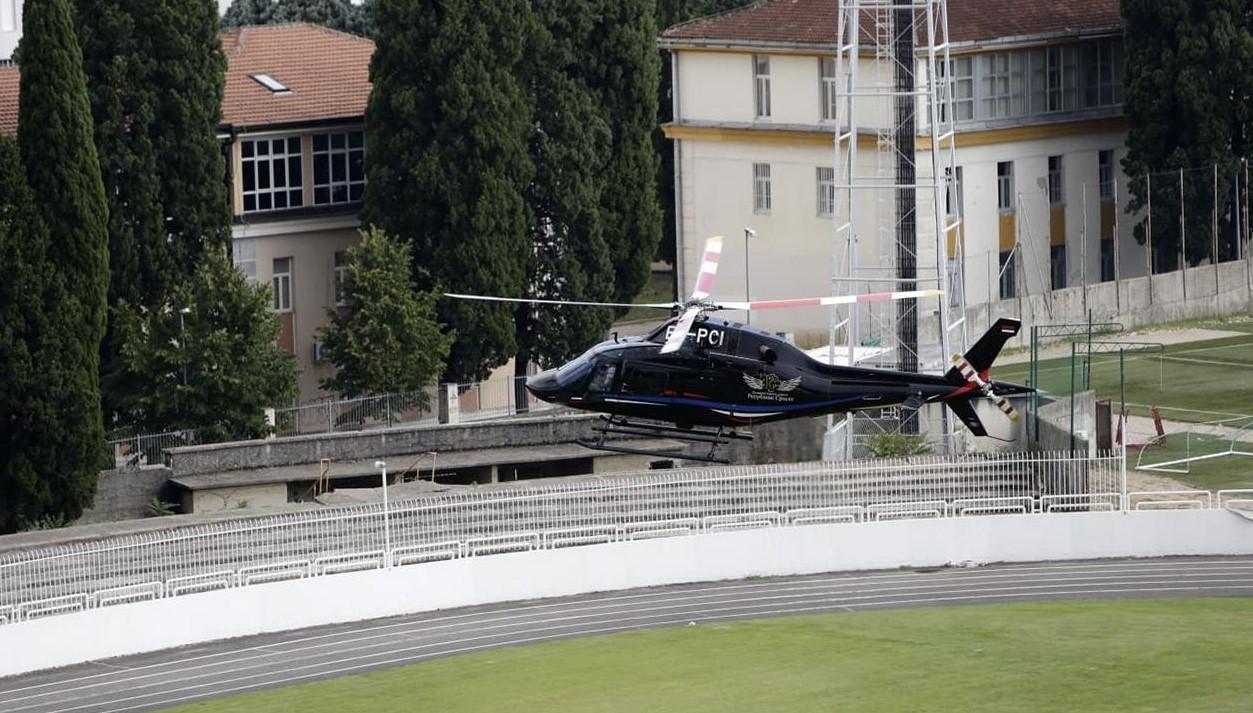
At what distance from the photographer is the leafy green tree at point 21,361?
65.1 meters

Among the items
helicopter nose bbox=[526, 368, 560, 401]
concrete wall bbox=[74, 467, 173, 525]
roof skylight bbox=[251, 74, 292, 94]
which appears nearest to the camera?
helicopter nose bbox=[526, 368, 560, 401]

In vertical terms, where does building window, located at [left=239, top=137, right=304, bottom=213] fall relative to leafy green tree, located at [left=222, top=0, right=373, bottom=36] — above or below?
below

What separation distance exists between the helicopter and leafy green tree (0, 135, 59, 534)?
15068 mm

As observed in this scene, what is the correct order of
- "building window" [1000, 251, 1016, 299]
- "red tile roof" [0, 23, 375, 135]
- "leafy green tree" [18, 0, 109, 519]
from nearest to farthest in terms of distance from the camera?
"leafy green tree" [18, 0, 109, 519], "red tile roof" [0, 23, 375, 135], "building window" [1000, 251, 1016, 299]

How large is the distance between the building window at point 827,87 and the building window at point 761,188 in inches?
128

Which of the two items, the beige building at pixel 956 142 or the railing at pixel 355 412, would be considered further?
the beige building at pixel 956 142

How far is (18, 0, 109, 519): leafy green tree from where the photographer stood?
2579 inches

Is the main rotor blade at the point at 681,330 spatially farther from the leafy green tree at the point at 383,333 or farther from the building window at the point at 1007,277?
the building window at the point at 1007,277

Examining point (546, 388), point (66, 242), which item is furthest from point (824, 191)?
point (546, 388)

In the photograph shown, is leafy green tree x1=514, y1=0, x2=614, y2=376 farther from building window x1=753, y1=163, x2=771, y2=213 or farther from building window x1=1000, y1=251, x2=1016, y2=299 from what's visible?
building window x1=1000, y1=251, x2=1016, y2=299

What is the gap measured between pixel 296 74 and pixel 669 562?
113 ft

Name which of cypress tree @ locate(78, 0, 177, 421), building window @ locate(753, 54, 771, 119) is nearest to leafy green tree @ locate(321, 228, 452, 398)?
cypress tree @ locate(78, 0, 177, 421)

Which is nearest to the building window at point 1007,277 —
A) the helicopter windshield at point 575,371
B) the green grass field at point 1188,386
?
the green grass field at point 1188,386

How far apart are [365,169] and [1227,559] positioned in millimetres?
33805
